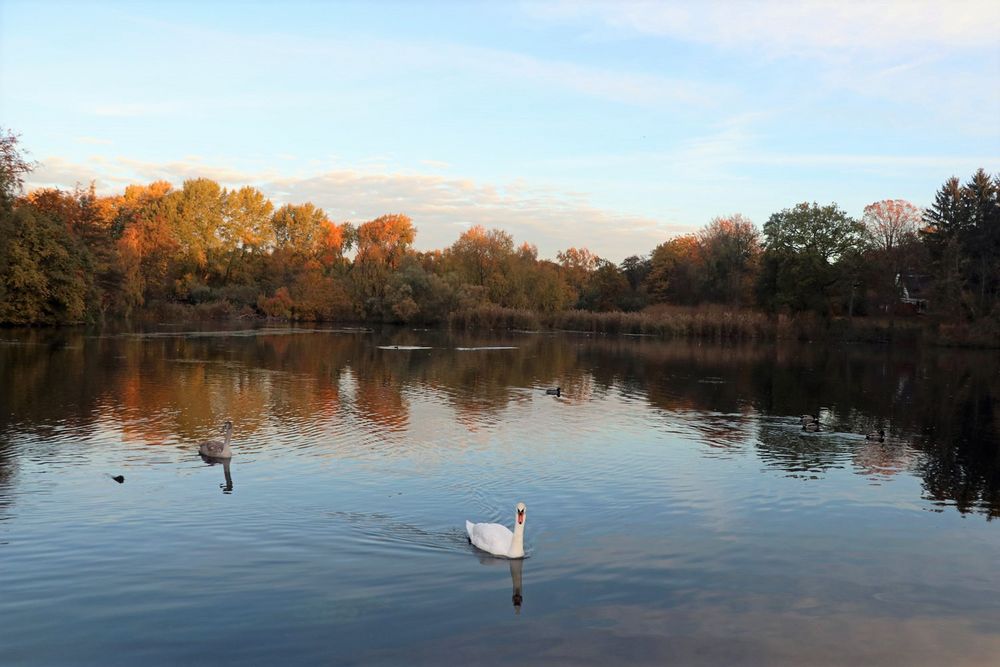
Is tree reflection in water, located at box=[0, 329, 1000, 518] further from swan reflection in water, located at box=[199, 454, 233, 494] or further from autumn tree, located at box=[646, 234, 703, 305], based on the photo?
autumn tree, located at box=[646, 234, 703, 305]

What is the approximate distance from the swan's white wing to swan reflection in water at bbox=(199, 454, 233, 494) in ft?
16.6

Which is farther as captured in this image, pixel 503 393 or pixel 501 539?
pixel 503 393

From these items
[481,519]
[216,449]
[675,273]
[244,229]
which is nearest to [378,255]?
[244,229]

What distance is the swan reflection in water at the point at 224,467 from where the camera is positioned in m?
12.9

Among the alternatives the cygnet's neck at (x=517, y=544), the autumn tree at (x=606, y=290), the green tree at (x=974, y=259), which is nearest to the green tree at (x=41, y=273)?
the cygnet's neck at (x=517, y=544)

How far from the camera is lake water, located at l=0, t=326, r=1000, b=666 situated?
7582mm

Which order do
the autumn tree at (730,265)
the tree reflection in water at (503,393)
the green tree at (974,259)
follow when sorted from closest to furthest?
the tree reflection in water at (503,393)
the green tree at (974,259)
the autumn tree at (730,265)

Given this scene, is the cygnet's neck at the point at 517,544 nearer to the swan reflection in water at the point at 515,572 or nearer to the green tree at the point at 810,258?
the swan reflection in water at the point at 515,572

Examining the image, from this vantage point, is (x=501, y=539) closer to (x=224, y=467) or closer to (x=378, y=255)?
(x=224, y=467)

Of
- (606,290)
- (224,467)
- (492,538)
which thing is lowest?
(224,467)

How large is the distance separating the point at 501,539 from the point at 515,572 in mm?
528

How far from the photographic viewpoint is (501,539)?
978 centimetres

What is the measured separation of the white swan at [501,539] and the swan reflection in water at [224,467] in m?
5.15

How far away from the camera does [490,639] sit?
751cm
